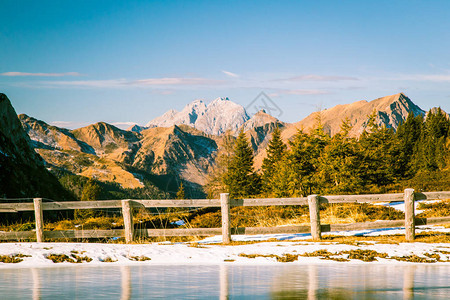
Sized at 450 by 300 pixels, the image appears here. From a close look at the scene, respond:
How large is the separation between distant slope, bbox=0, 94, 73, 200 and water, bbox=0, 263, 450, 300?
39050mm

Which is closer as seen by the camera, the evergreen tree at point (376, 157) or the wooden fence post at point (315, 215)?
the wooden fence post at point (315, 215)

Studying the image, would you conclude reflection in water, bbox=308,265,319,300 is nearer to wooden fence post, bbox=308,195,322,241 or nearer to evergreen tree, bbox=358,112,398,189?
wooden fence post, bbox=308,195,322,241

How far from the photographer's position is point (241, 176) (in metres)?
57.8

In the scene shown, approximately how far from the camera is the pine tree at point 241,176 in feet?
185

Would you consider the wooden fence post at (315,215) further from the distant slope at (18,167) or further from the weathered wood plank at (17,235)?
the distant slope at (18,167)

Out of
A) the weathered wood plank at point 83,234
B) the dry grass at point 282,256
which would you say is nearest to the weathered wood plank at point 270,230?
the dry grass at point 282,256

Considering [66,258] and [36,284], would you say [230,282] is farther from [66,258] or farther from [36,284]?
[66,258]

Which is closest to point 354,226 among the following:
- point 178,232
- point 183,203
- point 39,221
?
point 183,203

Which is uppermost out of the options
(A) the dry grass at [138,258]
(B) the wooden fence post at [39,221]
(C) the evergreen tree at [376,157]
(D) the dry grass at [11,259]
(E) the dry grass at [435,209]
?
(C) the evergreen tree at [376,157]

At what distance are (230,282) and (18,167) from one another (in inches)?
2057

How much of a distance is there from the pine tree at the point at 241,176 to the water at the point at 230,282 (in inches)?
1799

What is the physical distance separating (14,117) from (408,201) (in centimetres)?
6954

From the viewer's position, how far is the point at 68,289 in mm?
7082

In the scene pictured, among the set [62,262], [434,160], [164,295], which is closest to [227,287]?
[164,295]
